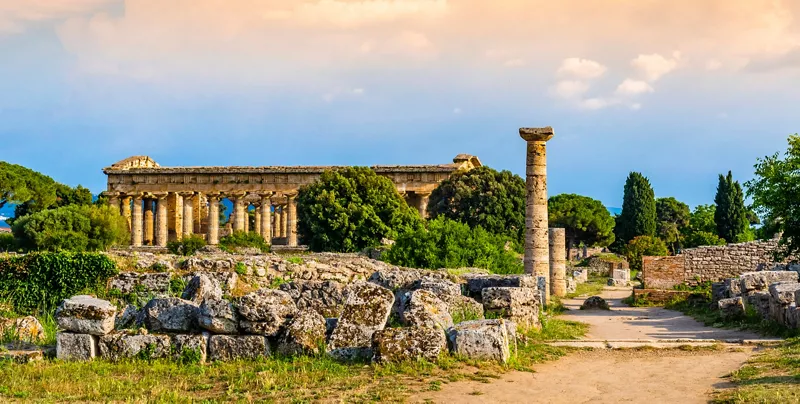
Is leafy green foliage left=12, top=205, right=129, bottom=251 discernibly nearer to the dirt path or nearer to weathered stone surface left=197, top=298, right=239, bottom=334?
weathered stone surface left=197, top=298, right=239, bottom=334

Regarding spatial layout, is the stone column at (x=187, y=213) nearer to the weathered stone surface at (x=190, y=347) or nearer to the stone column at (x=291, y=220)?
the stone column at (x=291, y=220)

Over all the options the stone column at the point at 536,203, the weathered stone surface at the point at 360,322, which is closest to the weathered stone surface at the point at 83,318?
the weathered stone surface at the point at 360,322

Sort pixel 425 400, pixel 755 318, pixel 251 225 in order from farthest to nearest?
pixel 251 225 < pixel 755 318 < pixel 425 400

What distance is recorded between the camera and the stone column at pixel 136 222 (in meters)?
66.0

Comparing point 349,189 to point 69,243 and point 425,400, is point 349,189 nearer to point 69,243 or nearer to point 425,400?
point 69,243

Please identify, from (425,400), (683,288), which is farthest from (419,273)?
(683,288)

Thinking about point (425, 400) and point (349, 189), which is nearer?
point (425, 400)

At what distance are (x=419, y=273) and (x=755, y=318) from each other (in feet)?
24.2

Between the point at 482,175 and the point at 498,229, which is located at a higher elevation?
Result: the point at 482,175

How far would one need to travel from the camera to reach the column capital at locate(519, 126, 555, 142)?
29156 mm

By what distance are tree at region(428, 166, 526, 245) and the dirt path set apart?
38387mm

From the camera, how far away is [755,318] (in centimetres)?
1877

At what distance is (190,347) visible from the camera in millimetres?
11781

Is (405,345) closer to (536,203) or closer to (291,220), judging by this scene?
(536,203)
